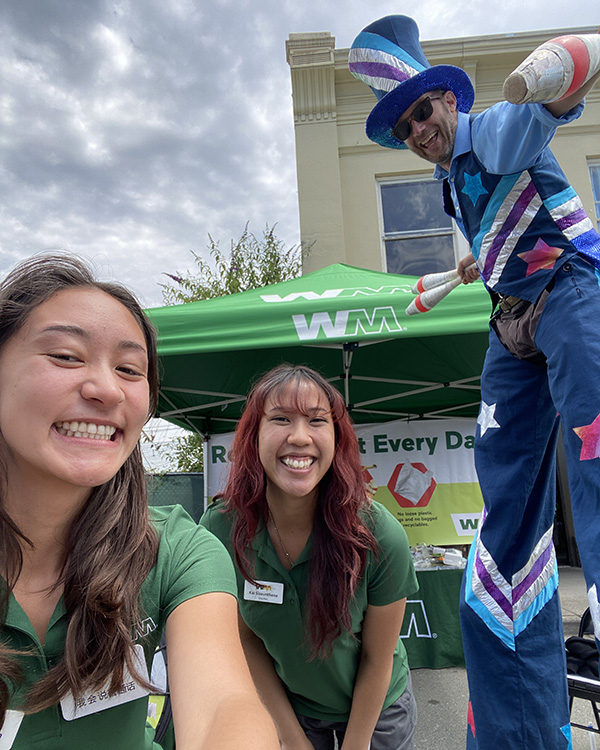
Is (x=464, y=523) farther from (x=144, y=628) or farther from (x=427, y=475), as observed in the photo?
(x=144, y=628)

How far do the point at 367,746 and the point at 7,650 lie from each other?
1.15m

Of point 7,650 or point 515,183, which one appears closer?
point 7,650

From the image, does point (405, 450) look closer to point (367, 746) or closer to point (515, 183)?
point (367, 746)

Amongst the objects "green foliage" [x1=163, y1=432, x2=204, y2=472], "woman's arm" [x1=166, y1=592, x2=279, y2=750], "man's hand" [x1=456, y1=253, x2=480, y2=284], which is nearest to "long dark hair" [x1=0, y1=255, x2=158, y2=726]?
"woman's arm" [x1=166, y1=592, x2=279, y2=750]

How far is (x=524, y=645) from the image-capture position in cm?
137

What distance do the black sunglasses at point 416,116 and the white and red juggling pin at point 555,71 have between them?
49 centimetres

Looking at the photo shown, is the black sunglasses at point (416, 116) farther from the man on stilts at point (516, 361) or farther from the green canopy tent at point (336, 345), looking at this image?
the green canopy tent at point (336, 345)

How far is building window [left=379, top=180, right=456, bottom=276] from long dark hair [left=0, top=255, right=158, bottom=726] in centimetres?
573

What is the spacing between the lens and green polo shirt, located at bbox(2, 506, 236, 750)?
0.89 metres

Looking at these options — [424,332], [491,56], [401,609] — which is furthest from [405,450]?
[491,56]

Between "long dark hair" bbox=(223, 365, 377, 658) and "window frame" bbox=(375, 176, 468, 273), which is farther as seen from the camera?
"window frame" bbox=(375, 176, 468, 273)

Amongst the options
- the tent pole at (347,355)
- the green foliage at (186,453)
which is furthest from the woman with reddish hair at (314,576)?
the green foliage at (186,453)

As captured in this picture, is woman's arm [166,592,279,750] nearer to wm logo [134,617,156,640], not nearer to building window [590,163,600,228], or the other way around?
wm logo [134,617,156,640]

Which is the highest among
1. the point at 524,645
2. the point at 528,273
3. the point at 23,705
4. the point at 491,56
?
the point at 491,56
